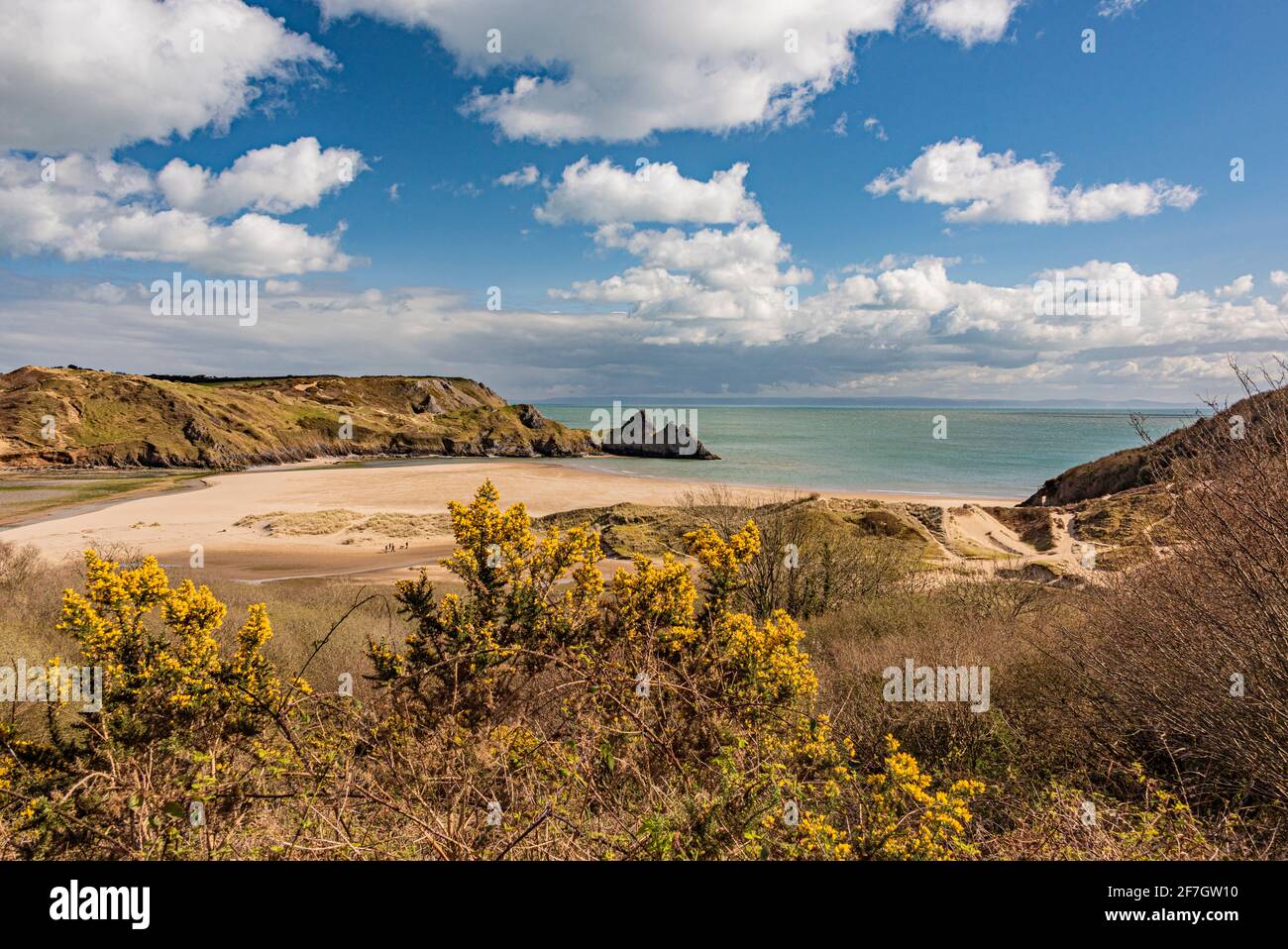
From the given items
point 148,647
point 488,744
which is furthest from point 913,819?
point 148,647

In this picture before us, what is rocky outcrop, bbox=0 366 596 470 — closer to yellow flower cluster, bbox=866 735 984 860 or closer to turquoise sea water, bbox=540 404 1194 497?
turquoise sea water, bbox=540 404 1194 497

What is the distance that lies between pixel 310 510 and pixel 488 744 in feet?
118

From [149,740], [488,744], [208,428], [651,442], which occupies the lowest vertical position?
[488,744]

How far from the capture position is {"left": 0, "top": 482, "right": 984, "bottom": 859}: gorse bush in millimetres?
3229

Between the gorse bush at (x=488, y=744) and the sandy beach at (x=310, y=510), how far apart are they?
554 inches

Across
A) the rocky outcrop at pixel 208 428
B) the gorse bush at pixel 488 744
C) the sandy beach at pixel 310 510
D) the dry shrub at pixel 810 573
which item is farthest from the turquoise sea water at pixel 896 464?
the gorse bush at pixel 488 744

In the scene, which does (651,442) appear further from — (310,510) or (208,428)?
(310,510)

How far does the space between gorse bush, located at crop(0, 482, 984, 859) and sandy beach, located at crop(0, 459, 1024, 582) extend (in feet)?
46.1

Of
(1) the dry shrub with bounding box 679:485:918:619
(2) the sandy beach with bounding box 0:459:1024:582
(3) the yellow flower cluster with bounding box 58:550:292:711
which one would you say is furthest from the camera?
(2) the sandy beach with bounding box 0:459:1024:582

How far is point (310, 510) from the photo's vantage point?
35.1 meters

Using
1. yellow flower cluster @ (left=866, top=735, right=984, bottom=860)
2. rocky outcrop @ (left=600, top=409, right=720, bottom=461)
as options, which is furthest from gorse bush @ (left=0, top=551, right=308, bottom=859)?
rocky outcrop @ (left=600, top=409, right=720, bottom=461)

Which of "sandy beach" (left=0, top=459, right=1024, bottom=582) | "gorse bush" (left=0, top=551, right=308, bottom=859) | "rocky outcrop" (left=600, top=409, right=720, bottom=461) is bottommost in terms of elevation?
"sandy beach" (left=0, top=459, right=1024, bottom=582)

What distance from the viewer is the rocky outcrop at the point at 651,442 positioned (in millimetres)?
79438
